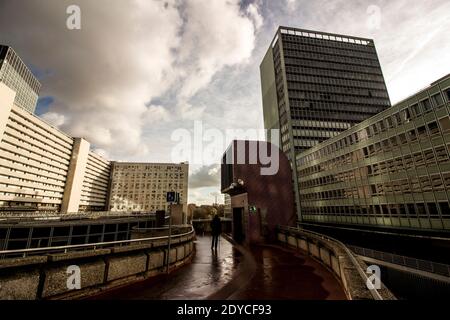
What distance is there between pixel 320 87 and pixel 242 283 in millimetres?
69328

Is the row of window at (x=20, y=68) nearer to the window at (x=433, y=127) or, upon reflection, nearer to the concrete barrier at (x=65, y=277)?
the concrete barrier at (x=65, y=277)

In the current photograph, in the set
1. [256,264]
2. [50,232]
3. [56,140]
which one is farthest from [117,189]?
[256,264]

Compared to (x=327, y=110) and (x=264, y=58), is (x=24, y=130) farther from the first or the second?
(x=327, y=110)

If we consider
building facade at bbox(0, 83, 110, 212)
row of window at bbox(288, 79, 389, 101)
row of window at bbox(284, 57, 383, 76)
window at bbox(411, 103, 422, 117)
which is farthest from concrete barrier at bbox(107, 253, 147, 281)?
building facade at bbox(0, 83, 110, 212)

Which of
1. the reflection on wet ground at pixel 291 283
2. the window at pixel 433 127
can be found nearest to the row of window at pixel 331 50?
the window at pixel 433 127

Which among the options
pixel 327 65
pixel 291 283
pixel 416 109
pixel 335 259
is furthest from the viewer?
pixel 327 65

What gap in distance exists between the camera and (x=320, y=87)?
62.6 meters

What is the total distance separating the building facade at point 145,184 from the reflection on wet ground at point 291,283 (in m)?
111

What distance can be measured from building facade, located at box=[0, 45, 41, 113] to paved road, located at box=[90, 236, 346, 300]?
11725 centimetres

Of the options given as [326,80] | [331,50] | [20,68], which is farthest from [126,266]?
[20,68]

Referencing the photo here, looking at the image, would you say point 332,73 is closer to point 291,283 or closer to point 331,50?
point 331,50

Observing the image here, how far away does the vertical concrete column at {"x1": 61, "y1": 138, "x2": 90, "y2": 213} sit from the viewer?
86312 mm

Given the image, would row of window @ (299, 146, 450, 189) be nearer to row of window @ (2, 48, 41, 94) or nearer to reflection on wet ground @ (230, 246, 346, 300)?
reflection on wet ground @ (230, 246, 346, 300)

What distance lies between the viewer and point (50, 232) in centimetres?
3133
